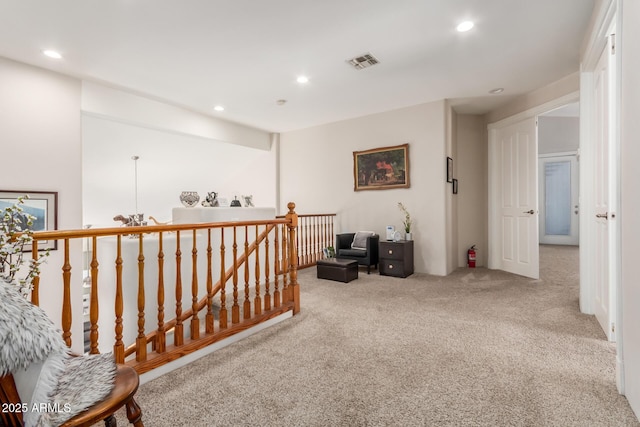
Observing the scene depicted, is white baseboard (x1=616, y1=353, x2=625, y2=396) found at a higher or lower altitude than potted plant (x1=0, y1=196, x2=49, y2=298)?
lower

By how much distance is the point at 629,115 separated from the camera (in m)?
1.52

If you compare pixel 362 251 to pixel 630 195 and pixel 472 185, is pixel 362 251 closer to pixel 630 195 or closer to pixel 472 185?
pixel 472 185

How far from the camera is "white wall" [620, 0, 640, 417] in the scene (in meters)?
1.41

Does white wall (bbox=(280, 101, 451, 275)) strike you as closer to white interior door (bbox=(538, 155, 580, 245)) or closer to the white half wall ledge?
the white half wall ledge

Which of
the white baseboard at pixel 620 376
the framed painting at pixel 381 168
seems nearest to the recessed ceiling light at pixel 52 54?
the framed painting at pixel 381 168

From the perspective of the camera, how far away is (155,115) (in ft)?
14.3

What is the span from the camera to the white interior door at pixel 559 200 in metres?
7.42

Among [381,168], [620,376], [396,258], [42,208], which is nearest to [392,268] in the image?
[396,258]

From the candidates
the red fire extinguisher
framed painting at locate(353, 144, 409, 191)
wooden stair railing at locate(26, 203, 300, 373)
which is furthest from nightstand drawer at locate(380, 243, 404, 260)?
wooden stair railing at locate(26, 203, 300, 373)

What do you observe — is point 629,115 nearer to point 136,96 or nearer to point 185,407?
point 185,407

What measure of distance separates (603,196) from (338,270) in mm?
2826

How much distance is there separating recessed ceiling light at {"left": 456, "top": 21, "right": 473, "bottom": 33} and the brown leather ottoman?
2.89m

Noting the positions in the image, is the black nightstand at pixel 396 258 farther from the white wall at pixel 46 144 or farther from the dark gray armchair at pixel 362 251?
the white wall at pixel 46 144

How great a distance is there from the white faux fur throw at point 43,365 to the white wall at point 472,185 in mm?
5159
